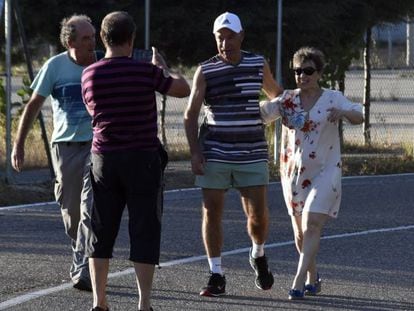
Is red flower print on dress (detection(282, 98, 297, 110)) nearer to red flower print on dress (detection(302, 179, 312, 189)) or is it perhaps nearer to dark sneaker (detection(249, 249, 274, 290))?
red flower print on dress (detection(302, 179, 312, 189))

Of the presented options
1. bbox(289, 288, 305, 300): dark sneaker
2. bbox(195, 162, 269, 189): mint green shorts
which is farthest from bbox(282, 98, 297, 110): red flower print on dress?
bbox(289, 288, 305, 300): dark sneaker

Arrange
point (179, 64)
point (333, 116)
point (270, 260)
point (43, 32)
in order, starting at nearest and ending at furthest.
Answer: point (333, 116) < point (270, 260) < point (43, 32) < point (179, 64)

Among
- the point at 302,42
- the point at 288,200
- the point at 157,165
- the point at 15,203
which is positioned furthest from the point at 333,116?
the point at 302,42

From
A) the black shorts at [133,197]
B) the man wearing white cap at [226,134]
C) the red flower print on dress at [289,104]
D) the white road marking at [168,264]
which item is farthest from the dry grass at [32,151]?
the black shorts at [133,197]

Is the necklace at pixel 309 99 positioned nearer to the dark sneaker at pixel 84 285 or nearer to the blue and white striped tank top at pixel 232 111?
the blue and white striped tank top at pixel 232 111

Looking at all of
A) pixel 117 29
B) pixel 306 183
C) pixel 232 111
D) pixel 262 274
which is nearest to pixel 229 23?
pixel 232 111

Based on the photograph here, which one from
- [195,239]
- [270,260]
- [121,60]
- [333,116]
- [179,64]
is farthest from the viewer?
[179,64]

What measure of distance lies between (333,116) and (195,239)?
273cm

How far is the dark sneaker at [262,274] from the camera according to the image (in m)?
8.11

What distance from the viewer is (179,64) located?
16.4 meters

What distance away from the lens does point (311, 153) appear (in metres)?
7.82

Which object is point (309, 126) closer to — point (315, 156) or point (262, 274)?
point (315, 156)

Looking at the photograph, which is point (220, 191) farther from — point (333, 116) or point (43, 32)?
point (43, 32)

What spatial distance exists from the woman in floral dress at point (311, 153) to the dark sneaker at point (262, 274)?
0.28 metres
